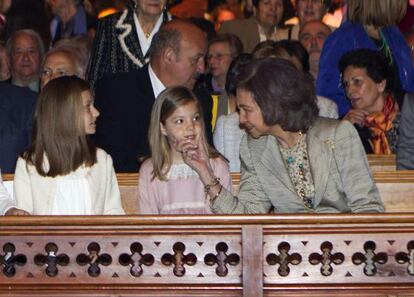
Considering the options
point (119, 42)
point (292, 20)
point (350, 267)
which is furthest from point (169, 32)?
point (292, 20)

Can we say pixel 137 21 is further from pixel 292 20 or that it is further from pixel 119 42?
pixel 292 20

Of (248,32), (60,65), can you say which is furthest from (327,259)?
(248,32)

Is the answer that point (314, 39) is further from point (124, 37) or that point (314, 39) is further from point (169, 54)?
point (169, 54)

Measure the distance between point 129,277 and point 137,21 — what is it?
360 centimetres

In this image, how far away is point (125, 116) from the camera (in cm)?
1017

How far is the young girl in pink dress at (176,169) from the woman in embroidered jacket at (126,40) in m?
2.01

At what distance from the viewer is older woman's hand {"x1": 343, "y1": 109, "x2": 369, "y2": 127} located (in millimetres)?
10688

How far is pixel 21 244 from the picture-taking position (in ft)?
26.4

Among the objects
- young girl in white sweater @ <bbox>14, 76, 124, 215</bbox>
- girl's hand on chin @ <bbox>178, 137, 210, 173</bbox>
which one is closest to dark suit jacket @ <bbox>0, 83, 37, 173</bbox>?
young girl in white sweater @ <bbox>14, 76, 124, 215</bbox>

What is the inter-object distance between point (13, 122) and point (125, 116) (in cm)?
78

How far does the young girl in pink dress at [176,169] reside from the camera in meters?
9.05

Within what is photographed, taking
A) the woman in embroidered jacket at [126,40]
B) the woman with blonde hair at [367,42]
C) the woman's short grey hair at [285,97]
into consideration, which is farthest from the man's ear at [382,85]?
the woman's short grey hair at [285,97]

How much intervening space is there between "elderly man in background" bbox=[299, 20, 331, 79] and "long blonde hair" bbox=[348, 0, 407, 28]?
1.65 meters

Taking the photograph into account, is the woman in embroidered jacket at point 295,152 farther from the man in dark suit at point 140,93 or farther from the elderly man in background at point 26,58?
the elderly man in background at point 26,58
